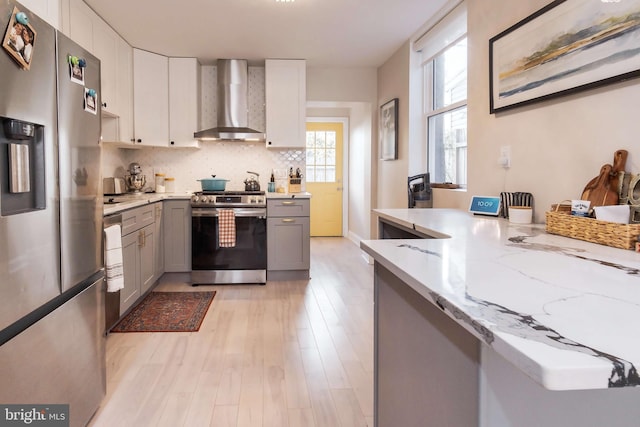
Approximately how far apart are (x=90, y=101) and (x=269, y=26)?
2240 millimetres

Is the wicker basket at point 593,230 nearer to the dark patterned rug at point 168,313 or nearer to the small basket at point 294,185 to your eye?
the dark patterned rug at point 168,313

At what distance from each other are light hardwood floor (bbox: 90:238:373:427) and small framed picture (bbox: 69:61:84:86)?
1.48 m

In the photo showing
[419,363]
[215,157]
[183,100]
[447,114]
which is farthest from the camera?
[215,157]

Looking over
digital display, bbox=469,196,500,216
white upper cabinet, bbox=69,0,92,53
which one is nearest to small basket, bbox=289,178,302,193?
white upper cabinet, bbox=69,0,92,53

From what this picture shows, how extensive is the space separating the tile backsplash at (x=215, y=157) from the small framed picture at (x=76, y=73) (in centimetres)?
311

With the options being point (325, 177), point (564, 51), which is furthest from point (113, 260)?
point (325, 177)

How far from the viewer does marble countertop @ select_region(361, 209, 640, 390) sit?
19.4 inches

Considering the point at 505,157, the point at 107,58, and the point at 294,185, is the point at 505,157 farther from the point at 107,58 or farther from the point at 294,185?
the point at 107,58

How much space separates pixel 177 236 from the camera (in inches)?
167

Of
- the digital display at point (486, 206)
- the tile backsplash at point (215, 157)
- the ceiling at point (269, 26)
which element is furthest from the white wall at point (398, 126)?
the digital display at point (486, 206)

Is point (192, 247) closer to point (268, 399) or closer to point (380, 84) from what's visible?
point (268, 399)

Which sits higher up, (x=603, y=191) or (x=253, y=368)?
(x=603, y=191)

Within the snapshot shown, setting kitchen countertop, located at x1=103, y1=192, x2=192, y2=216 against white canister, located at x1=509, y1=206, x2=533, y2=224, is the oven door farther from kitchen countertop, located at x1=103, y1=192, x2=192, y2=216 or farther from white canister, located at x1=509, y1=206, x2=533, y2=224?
white canister, located at x1=509, y1=206, x2=533, y2=224

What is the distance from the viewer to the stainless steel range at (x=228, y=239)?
408 centimetres
